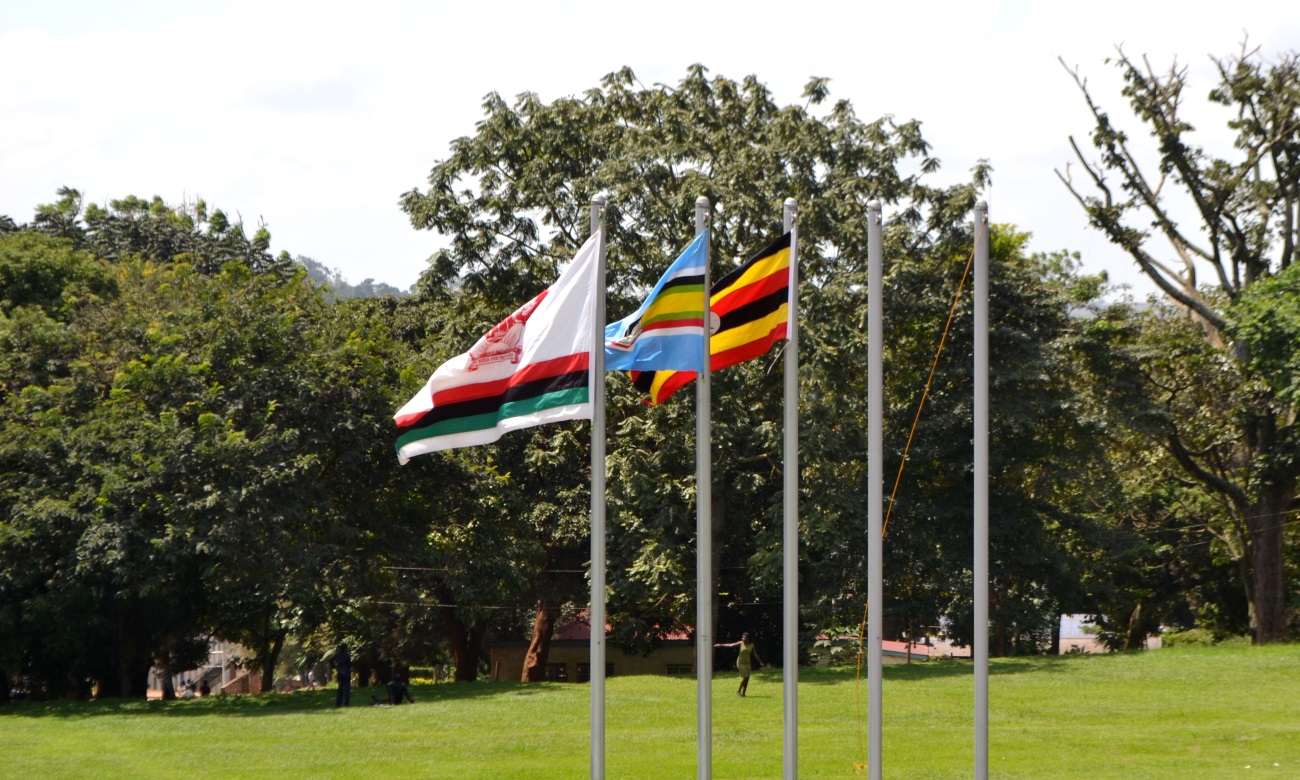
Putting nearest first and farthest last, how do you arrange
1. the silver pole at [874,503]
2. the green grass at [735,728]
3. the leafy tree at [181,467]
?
the silver pole at [874,503] < the green grass at [735,728] < the leafy tree at [181,467]

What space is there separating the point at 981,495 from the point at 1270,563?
2843 centimetres

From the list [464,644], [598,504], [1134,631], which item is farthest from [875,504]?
[1134,631]

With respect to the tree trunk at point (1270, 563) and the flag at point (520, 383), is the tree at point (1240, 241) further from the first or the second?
the flag at point (520, 383)

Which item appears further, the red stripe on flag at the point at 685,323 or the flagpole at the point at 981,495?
the red stripe on flag at the point at 685,323

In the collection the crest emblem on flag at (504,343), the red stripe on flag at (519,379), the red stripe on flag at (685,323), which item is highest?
the red stripe on flag at (685,323)

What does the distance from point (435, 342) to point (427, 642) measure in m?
12.9

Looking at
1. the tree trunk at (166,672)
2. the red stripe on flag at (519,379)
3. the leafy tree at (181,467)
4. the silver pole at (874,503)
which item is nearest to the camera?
the red stripe on flag at (519,379)

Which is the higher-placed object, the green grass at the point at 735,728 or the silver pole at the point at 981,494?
the silver pole at the point at 981,494

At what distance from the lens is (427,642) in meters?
45.2

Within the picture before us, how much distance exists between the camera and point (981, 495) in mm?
11688

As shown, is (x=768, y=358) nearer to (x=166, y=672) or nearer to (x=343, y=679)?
(x=343, y=679)

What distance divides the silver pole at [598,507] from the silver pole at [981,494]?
10.2 ft

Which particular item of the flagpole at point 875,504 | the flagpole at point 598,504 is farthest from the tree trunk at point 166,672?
the flagpole at point 875,504

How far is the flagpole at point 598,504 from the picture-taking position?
36.8 feet
